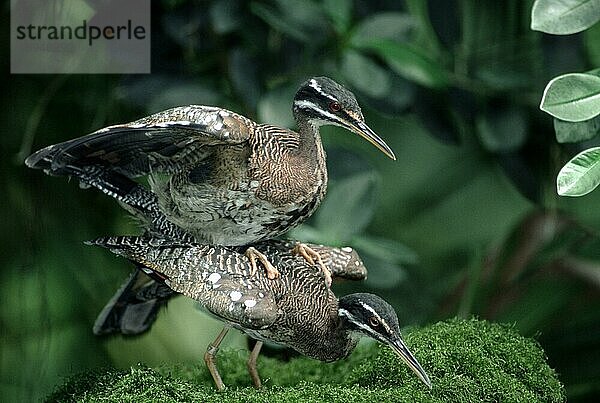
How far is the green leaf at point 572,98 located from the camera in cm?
101

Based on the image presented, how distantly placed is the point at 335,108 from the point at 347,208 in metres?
0.54

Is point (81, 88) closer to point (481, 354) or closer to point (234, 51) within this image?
point (234, 51)

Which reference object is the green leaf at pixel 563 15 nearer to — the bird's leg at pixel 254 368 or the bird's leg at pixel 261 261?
the bird's leg at pixel 261 261

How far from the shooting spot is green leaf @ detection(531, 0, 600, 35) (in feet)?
3.53

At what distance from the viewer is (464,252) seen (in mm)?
2006

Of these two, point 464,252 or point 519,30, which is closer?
point 519,30

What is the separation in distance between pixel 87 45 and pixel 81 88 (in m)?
0.09

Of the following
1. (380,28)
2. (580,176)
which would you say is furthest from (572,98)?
(380,28)

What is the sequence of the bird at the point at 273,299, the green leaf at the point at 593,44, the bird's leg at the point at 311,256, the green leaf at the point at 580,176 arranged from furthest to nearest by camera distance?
the green leaf at the point at 593,44 → the bird's leg at the point at 311,256 → the bird at the point at 273,299 → the green leaf at the point at 580,176

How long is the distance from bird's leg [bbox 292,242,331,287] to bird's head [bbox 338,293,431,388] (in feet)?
0.21

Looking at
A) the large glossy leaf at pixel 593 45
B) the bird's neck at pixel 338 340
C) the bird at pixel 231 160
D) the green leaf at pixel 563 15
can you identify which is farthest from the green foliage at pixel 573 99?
the large glossy leaf at pixel 593 45

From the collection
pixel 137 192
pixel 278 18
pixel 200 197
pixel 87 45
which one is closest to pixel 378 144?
pixel 200 197

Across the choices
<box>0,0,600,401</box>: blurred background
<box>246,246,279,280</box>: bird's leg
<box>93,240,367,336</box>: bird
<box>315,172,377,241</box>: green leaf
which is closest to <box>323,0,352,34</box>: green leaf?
<box>0,0,600,401</box>: blurred background

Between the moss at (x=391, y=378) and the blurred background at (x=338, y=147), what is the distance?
32 cm
